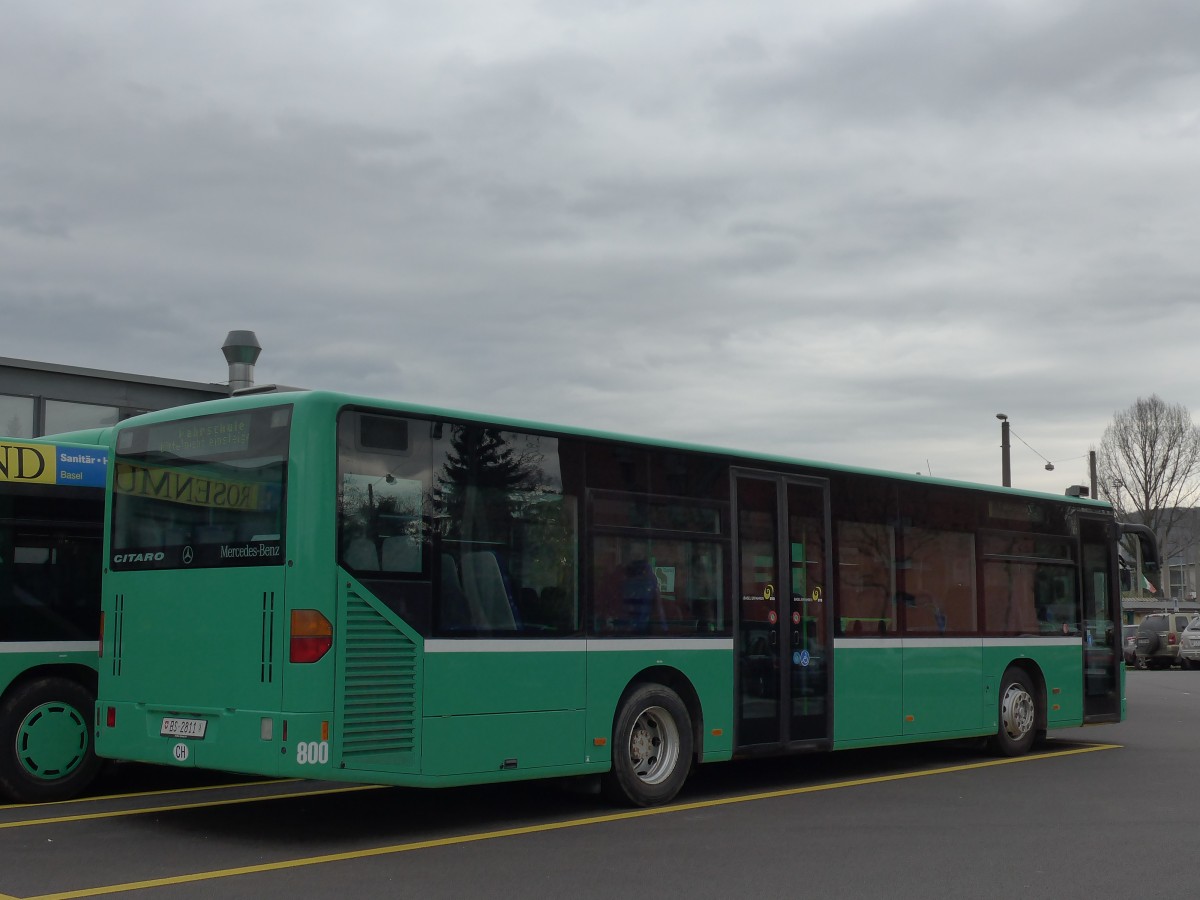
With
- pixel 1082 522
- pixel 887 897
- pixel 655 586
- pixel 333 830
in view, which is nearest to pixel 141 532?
pixel 333 830

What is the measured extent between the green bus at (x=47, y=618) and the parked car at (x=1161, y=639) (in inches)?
1627

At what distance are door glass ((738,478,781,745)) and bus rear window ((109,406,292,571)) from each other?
435 centimetres

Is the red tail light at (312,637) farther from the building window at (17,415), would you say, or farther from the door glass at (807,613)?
the building window at (17,415)

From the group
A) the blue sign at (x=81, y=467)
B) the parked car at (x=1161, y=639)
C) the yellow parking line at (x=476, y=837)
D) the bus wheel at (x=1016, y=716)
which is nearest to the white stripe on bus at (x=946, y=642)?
the bus wheel at (x=1016, y=716)

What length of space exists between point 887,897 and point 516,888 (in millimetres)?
1920

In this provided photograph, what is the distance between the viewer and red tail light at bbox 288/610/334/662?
8.64 metres

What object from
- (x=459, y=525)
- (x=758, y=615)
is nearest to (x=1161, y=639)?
(x=758, y=615)

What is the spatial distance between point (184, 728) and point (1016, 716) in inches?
369

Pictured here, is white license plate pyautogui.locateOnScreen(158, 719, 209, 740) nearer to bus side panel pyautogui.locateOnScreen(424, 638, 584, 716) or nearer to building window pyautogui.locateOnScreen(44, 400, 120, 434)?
bus side panel pyautogui.locateOnScreen(424, 638, 584, 716)

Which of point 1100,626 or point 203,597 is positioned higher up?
point 203,597

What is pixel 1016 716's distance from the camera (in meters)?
15.3

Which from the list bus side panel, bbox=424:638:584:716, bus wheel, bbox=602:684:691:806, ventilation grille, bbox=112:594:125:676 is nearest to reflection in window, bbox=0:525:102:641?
ventilation grille, bbox=112:594:125:676

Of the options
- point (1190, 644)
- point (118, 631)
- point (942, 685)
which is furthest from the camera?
point (1190, 644)

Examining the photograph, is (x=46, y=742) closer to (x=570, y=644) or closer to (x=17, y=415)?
(x=570, y=644)
